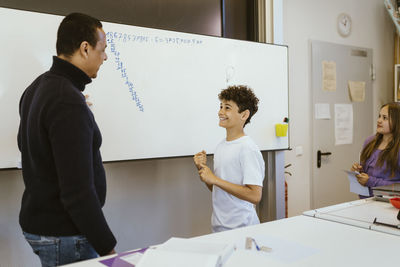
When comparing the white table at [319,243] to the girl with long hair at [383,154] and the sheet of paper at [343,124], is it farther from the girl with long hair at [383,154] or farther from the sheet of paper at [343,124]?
the sheet of paper at [343,124]

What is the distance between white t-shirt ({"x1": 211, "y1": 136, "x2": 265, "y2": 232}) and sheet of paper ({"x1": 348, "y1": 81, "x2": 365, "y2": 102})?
257 centimetres

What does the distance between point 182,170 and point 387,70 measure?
3090 mm

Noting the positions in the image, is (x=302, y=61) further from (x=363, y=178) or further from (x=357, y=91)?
(x=363, y=178)

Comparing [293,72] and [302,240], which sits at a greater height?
[293,72]

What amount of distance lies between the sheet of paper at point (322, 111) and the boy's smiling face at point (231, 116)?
1967 mm

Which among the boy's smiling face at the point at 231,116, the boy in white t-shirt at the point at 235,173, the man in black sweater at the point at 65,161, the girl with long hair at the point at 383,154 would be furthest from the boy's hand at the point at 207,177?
the girl with long hair at the point at 383,154

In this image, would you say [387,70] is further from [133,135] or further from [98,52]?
[98,52]

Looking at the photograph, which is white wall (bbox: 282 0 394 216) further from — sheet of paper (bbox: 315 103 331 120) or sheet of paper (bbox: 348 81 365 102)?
sheet of paper (bbox: 348 81 365 102)

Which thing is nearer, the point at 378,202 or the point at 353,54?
the point at 378,202

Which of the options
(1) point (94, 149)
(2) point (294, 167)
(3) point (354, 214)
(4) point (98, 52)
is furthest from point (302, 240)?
(2) point (294, 167)

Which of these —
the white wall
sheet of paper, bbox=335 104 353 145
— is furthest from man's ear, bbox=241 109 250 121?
sheet of paper, bbox=335 104 353 145

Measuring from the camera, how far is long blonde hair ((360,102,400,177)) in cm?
240

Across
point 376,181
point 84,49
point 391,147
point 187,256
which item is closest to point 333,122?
point 391,147

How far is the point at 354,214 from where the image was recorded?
173 centimetres
